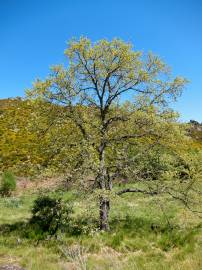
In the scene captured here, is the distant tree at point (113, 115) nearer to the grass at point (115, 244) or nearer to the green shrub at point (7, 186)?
the grass at point (115, 244)

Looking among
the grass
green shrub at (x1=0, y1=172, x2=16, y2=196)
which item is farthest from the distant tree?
green shrub at (x1=0, y1=172, x2=16, y2=196)

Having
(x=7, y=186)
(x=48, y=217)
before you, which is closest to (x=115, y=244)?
(x=48, y=217)

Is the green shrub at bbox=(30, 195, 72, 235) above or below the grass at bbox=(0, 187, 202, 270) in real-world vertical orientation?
above

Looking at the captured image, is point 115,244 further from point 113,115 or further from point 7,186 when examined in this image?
point 7,186

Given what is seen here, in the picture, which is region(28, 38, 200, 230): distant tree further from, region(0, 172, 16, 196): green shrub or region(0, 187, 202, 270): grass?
region(0, 172, 16, 196): green shrub

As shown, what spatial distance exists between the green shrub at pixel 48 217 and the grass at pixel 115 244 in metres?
0.63

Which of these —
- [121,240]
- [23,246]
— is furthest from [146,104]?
[23,246]

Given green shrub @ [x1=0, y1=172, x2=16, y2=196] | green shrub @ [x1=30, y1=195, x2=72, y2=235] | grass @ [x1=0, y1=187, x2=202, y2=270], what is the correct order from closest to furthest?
grass @ [x1=0, y1=187, x2=202, y2=270]
green shrub @ [x1=30, y1=195, x2=72, y2=235]
green shrub @ [x1=0, y1=172, x2=16, y2=196]

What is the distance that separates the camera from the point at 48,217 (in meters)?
17.8

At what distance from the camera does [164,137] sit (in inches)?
665

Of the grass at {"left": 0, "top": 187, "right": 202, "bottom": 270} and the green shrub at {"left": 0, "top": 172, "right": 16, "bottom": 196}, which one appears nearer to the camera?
the grass at {"left": 0, "top": 187, "right": 202, "bottom": 270}

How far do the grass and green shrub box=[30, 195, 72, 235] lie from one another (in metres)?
Answer: 0.63

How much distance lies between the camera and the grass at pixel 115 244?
12.7 meters

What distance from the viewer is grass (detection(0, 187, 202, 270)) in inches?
500
